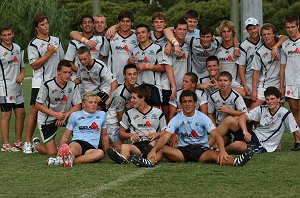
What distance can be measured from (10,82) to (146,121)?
242 centimetres

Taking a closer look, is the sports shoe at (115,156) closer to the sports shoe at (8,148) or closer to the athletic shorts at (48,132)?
the athletic shorts at (48,132)

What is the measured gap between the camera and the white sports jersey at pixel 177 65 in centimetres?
1094

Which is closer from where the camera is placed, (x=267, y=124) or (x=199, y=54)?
(x=267, y=124)

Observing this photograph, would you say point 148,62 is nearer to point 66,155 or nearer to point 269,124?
point 269,124

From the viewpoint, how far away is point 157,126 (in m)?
10.2

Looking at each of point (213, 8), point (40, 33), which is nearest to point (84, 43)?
point (40, 33)

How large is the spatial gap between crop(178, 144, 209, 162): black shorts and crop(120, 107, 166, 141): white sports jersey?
25.8 inches

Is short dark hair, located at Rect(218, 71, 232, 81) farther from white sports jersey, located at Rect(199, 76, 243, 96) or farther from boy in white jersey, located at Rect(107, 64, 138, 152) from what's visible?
boy in white jersey, located at Rect(107, 64, 138, 152)

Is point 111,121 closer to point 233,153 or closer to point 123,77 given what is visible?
point 123,77

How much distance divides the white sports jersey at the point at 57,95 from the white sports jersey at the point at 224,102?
70.5 inches

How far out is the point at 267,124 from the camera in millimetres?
10430

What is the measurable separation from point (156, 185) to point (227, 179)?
2.58ft

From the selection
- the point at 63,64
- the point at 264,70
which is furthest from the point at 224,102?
the point at 63,64

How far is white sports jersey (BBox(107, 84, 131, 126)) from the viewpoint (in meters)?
10.6
